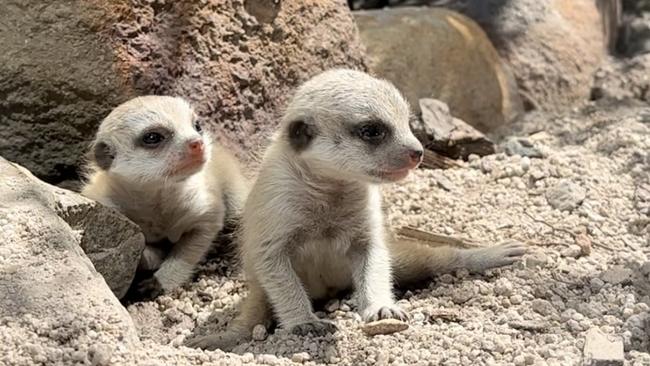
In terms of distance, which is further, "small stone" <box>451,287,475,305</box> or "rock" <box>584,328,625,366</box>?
"small stone" <box>451,287,475,305</box>

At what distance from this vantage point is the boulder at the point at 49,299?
8.86ft

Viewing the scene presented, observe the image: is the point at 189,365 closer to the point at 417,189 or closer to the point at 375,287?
the point at 375,287

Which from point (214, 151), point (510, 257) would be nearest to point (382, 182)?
point (510, 257)

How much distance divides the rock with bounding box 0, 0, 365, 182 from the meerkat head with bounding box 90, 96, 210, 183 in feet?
0.60

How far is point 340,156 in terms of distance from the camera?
3432 millimetres

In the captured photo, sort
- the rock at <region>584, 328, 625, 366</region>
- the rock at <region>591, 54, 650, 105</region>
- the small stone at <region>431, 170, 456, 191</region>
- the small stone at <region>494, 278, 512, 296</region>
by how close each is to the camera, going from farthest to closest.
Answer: the rock at <region>591, 54, 650, 105</region> → the small stone at <region>431, 170, 456, 191</region> → the small stone at <region>494, 278, 512, 296</region> → the rock at <region>584, 328, 625, 366</region>

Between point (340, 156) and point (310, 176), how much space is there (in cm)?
18

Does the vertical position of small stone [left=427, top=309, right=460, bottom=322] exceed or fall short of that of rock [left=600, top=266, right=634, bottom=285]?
it exceeds it

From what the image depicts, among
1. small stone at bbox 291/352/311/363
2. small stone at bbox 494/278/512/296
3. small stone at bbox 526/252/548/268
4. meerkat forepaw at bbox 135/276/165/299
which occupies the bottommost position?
meerkat forepaw at bbox 135/276/165/299

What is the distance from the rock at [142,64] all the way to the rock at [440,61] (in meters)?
0.84

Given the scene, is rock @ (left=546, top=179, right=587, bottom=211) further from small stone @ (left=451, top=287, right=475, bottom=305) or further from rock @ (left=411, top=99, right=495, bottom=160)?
small stone @ (left=451, top=287, right=475, bottom=305)

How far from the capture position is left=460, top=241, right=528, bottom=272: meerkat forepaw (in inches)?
151

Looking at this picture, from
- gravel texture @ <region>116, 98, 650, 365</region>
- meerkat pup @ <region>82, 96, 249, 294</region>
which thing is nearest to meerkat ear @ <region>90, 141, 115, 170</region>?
meerkat pup @ <region>82, 96, 249, 294</region>

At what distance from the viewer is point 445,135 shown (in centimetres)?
500
